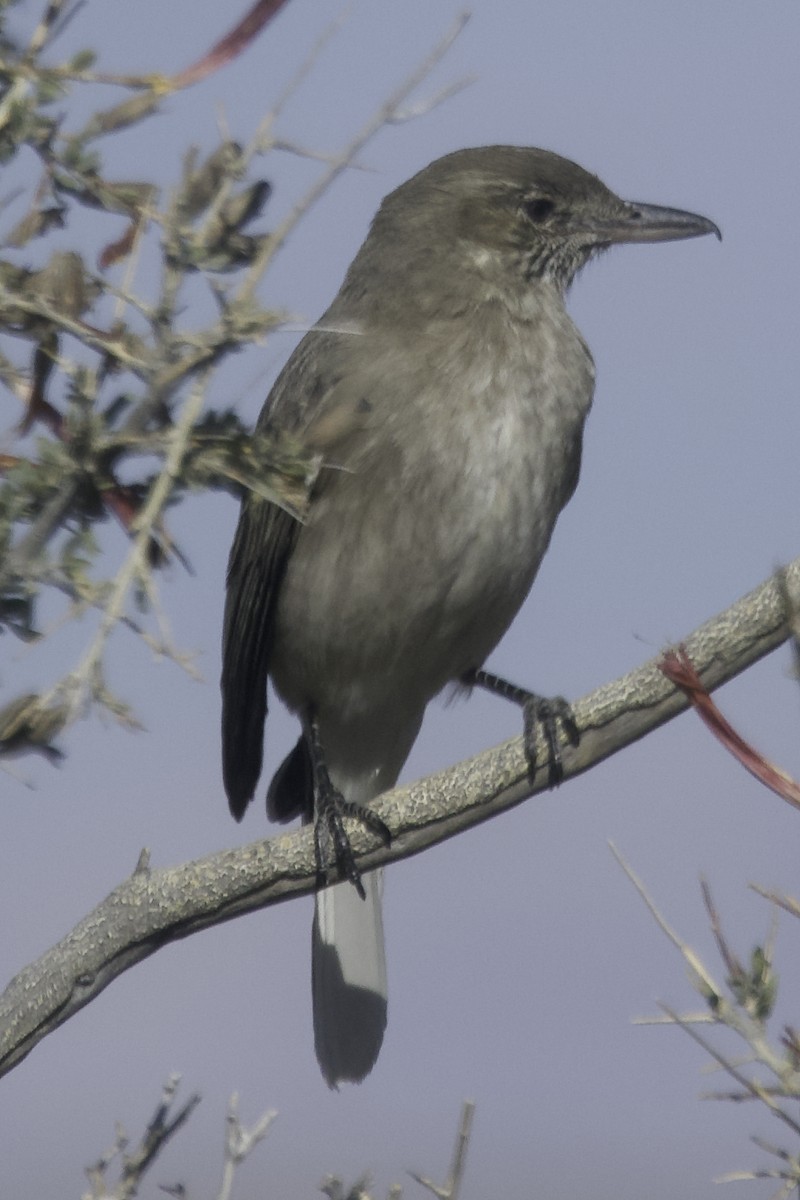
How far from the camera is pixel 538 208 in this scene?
5.03 meters

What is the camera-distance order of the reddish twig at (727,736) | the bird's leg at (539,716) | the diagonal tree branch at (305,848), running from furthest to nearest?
the bird's leg at (539,716)
the diagonal tree branch at (305,848)
the reddish twig at (727,736)

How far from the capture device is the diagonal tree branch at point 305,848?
2811 mm

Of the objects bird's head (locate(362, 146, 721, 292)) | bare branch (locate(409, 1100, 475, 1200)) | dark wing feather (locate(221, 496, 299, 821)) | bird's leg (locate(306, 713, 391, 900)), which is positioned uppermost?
bird's head (locate(362, 146, 721, 292))

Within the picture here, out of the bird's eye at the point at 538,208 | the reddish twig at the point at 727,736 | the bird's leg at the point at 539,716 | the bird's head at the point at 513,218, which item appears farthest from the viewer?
the bird's eye at the point at 538,208

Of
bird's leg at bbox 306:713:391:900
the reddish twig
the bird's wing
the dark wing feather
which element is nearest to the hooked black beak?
the bird's wing

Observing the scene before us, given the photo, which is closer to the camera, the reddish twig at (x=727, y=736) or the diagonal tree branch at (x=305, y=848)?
the reddish twig at (x=727, y=736)

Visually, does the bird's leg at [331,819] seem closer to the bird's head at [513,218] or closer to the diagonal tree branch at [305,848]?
the diagonal tree branch at [305,848]

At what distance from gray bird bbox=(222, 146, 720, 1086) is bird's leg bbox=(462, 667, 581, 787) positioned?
3 cm

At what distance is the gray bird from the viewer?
4.32 m

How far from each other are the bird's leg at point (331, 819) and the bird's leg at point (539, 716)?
0.39 metres

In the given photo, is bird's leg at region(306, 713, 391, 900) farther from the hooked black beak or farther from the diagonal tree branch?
the hooked black beak

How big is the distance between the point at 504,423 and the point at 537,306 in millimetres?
557

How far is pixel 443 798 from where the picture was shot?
336 centimetres

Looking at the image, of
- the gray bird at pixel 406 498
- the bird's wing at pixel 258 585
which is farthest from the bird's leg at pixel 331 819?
the bird's wing at pixel 258 585
